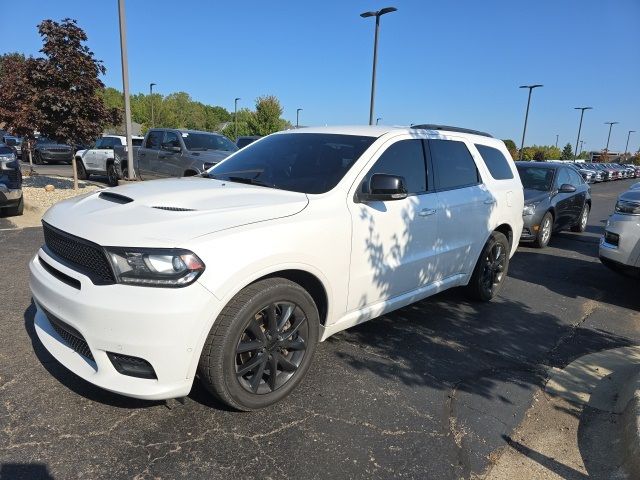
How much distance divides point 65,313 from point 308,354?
1472 mm

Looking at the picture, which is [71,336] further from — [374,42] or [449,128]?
[374,42]

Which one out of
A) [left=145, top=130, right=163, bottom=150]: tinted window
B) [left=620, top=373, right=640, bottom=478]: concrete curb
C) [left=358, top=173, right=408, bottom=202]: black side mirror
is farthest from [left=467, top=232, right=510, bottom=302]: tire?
[left=145, top=130, right=163, bottom=150]: tinted window

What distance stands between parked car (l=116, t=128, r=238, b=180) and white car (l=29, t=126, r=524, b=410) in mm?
6502

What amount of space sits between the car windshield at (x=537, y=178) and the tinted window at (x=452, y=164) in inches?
205

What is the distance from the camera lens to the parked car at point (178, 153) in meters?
10.6

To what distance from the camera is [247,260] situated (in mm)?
2609

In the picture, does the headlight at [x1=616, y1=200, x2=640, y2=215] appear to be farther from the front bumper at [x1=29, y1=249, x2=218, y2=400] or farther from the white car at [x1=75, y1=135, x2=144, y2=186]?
the white car at [x1=75, y1=135, x2=144, y2=186]

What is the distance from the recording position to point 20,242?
271 inches

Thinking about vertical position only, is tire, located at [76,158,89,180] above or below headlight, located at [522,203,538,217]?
below

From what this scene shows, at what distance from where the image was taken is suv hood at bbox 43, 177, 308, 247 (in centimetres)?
252

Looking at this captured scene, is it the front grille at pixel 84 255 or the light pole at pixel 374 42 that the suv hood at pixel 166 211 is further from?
the light pole at pixel 374 42

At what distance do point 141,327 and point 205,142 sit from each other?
9.61 metres

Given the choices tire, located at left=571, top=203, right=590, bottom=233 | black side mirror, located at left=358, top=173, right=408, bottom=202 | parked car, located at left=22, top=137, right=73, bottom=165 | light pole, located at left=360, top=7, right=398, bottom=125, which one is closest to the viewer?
black side mirror, located at left=358, top=173, right=408, bottom=202

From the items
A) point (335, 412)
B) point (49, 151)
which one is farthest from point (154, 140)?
point (49, 151)
